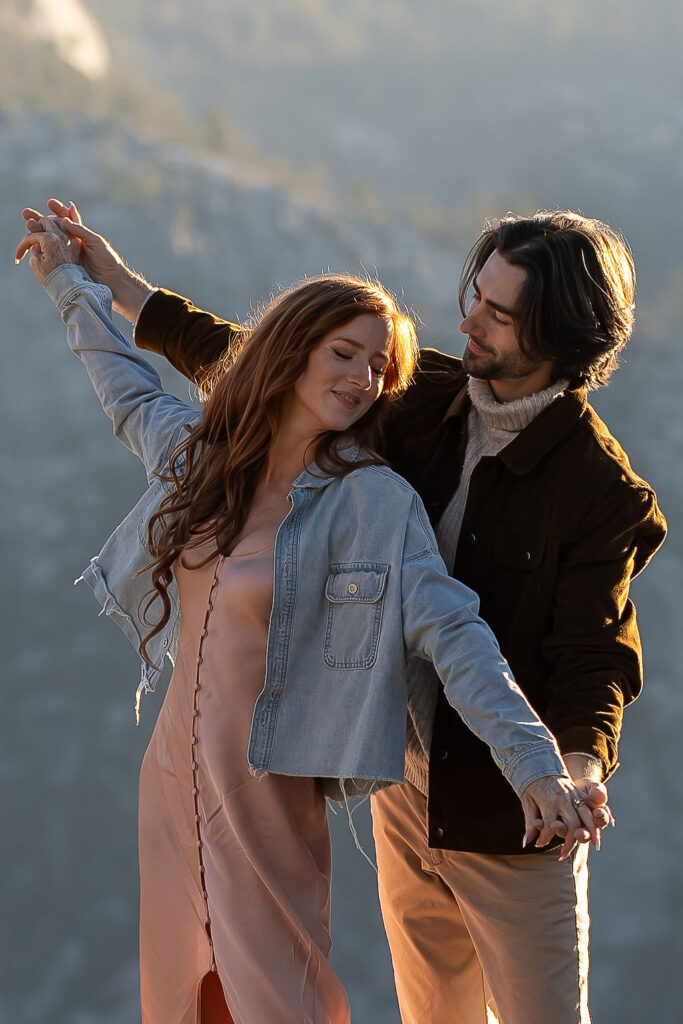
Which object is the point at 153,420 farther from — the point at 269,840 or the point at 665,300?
the point at 665,300

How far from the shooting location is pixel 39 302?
2659cm

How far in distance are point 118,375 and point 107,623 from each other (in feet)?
69.3

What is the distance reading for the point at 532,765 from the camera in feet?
5.57

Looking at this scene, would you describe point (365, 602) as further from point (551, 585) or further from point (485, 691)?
point (551, 585)

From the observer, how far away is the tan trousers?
6.60 feet

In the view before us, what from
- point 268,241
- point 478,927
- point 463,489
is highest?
point 268,241

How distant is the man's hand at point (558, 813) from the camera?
1.67m

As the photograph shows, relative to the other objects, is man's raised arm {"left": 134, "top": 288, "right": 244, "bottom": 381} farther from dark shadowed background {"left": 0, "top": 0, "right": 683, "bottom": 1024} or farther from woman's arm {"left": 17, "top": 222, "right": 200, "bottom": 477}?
dark shadowed background {"left": 0, "top": 0, "right": 683, "bottom": 1024}

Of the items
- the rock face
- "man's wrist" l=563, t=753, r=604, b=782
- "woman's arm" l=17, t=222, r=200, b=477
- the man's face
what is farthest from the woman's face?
the rock face

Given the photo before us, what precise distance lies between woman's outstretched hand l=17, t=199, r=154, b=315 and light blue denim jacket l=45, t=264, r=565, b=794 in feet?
2.26

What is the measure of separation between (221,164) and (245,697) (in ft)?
102

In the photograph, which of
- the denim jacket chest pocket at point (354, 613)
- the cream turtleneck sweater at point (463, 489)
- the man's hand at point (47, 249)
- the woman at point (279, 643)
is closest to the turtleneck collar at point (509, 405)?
the cream turtleneck sweater at point (463, 489)

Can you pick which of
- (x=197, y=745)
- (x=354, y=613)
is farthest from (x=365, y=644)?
(x=197, y=745)

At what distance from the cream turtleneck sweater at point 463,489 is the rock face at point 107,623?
13.3 m
